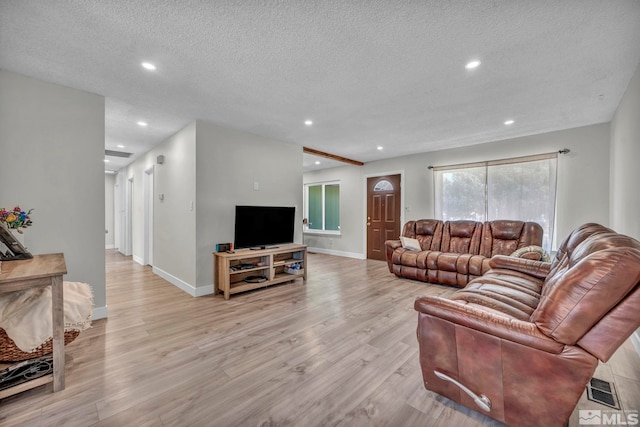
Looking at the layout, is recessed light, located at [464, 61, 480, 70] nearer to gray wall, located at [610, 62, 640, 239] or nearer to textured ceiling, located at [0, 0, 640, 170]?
textured ceiling, located at [0, 0, 640, 170]

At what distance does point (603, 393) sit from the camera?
1.66 m

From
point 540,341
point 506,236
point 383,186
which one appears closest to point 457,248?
point 506,236

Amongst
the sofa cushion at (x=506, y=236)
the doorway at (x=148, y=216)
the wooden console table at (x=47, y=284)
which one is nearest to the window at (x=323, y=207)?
the sofa cushion at (x=506, y=236)

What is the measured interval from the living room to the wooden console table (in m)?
0.60

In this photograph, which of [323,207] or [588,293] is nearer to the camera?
[588,293]

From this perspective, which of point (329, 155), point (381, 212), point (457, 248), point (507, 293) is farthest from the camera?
point (381, 212)

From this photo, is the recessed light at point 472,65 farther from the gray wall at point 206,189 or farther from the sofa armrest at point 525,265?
the gray wall at point 206,189

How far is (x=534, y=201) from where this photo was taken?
427cm

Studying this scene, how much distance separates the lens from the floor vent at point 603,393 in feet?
5.18

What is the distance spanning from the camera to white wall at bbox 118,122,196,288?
146 inches

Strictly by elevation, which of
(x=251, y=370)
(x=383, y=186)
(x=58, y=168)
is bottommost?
(x=251, y=370)

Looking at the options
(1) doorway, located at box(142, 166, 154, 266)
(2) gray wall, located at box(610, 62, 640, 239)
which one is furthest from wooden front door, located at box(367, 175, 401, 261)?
(1) doorway, located at box(142, 166, 154, 266)

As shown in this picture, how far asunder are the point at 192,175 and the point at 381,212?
417 cm

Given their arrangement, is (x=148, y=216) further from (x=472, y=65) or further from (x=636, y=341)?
(x=636, y=341)
